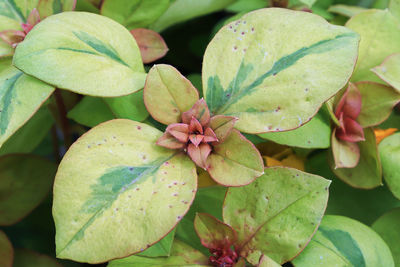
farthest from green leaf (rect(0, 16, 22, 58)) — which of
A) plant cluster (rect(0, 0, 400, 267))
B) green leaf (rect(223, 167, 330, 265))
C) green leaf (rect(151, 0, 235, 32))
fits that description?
green leaf (rect(223, 167, 330, 265))

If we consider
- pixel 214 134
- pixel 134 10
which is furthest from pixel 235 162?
pixel 134 10

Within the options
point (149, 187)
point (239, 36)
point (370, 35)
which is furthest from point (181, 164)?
point (370, 35)

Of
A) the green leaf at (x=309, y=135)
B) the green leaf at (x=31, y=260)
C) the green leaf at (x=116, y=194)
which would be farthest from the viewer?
the green leaf at (x=31, y=260)

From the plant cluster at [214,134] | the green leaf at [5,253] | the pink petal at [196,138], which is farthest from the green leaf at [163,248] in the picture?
the green leaf at [5,253]

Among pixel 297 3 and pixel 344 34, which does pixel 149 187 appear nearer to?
pixel 344 34

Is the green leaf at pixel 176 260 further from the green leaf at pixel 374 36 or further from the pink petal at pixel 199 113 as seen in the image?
the green leaf at pixel 374 36
